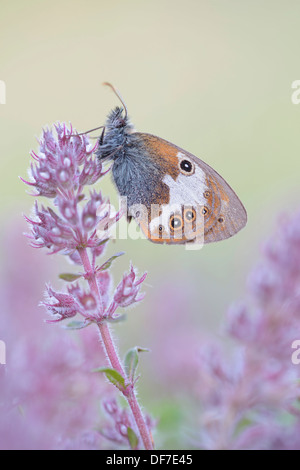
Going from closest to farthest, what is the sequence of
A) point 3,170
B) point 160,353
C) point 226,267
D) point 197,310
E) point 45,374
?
point 45,374 → point 160,353 → point 197,310 → point 226,267 → point 3,170

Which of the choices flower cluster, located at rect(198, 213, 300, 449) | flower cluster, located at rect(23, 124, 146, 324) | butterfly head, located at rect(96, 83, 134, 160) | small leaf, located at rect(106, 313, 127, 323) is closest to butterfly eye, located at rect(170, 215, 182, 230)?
butterfly head, located at rect(96, 83, 134, 160)

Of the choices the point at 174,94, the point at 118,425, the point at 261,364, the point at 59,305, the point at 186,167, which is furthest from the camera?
the point at 174,94

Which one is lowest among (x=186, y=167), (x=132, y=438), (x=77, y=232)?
(x=132, y=438)

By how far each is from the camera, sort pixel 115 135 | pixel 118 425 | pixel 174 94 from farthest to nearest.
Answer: pixel 174 94
pixel 115 135
pixel 118 425

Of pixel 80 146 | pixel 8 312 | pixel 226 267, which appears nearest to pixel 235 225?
pixel 80 146

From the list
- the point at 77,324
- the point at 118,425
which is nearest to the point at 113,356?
the point at 77,324

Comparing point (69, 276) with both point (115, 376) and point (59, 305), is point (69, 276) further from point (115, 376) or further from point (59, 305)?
point (115, 376)
